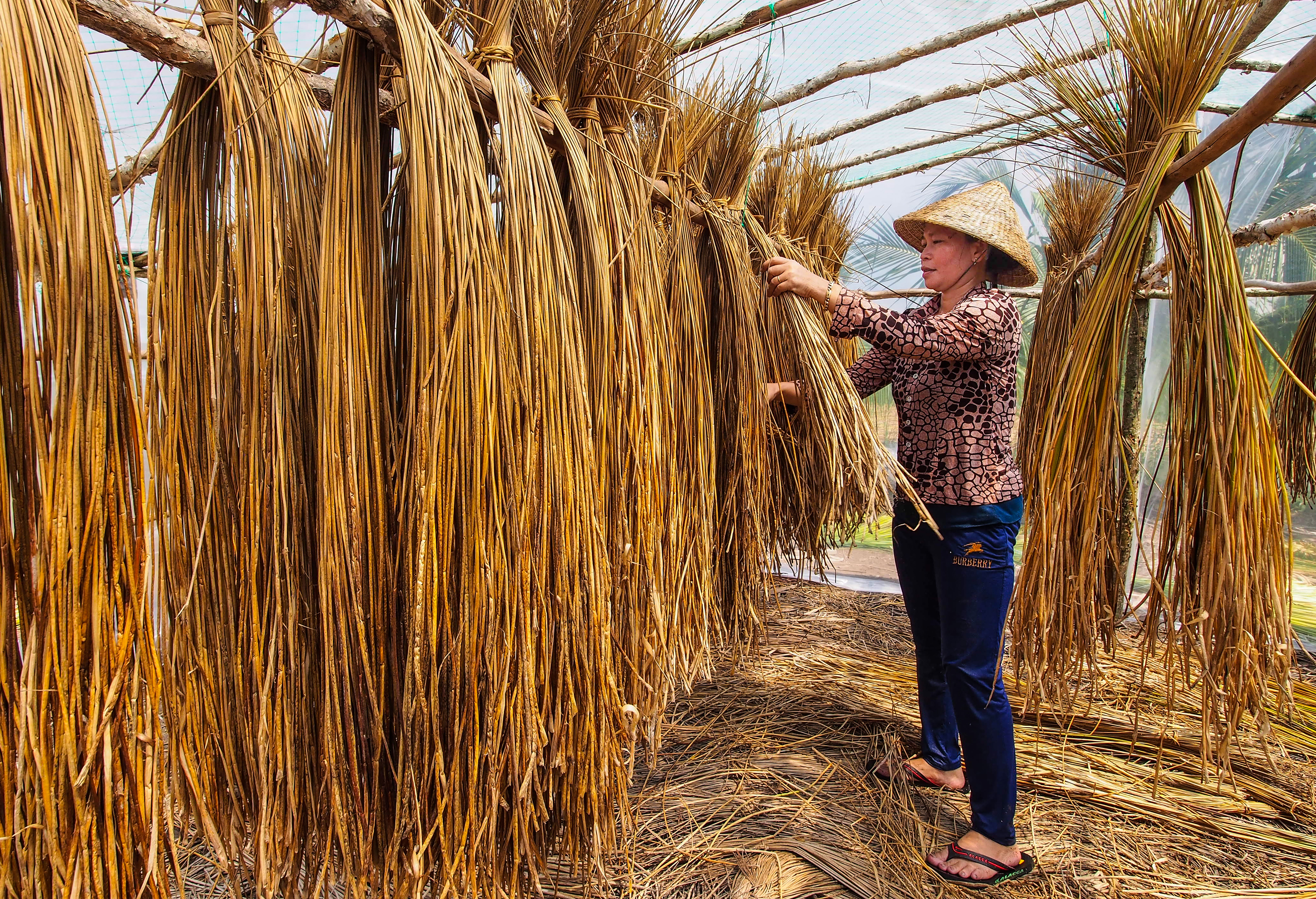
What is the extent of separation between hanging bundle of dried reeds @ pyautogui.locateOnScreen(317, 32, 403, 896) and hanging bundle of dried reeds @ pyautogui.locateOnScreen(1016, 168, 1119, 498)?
7.23 ft

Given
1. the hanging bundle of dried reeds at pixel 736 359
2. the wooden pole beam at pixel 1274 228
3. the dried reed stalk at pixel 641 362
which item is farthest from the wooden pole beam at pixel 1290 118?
the dried reed stalk at pixel 641 362

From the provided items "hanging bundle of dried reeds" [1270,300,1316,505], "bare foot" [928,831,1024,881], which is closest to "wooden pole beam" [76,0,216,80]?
"bare foot" [928,831,1024,881]

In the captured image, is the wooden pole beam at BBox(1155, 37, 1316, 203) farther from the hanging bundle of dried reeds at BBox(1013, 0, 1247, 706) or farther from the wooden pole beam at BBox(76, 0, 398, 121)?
the wooden pole beam at BBox(76, 0, 398, 121)

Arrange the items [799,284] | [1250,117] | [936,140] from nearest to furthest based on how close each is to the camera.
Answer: [1250,117], [799,284], [936,140]

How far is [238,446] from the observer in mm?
846

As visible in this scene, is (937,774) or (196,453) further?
(937,774)

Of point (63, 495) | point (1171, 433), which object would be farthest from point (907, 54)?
point (63, 495)

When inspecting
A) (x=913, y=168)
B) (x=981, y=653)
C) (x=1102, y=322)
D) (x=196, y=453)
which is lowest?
(x=981, y=653)

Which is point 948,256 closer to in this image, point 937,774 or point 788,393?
point 788,393

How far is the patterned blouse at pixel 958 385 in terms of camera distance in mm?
1474

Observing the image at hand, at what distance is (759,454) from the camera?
1659mm

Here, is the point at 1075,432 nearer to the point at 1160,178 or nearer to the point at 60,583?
the point at 1160,178

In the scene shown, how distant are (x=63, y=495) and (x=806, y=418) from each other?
149 centimetres

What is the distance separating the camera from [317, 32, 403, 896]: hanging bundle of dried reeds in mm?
825
